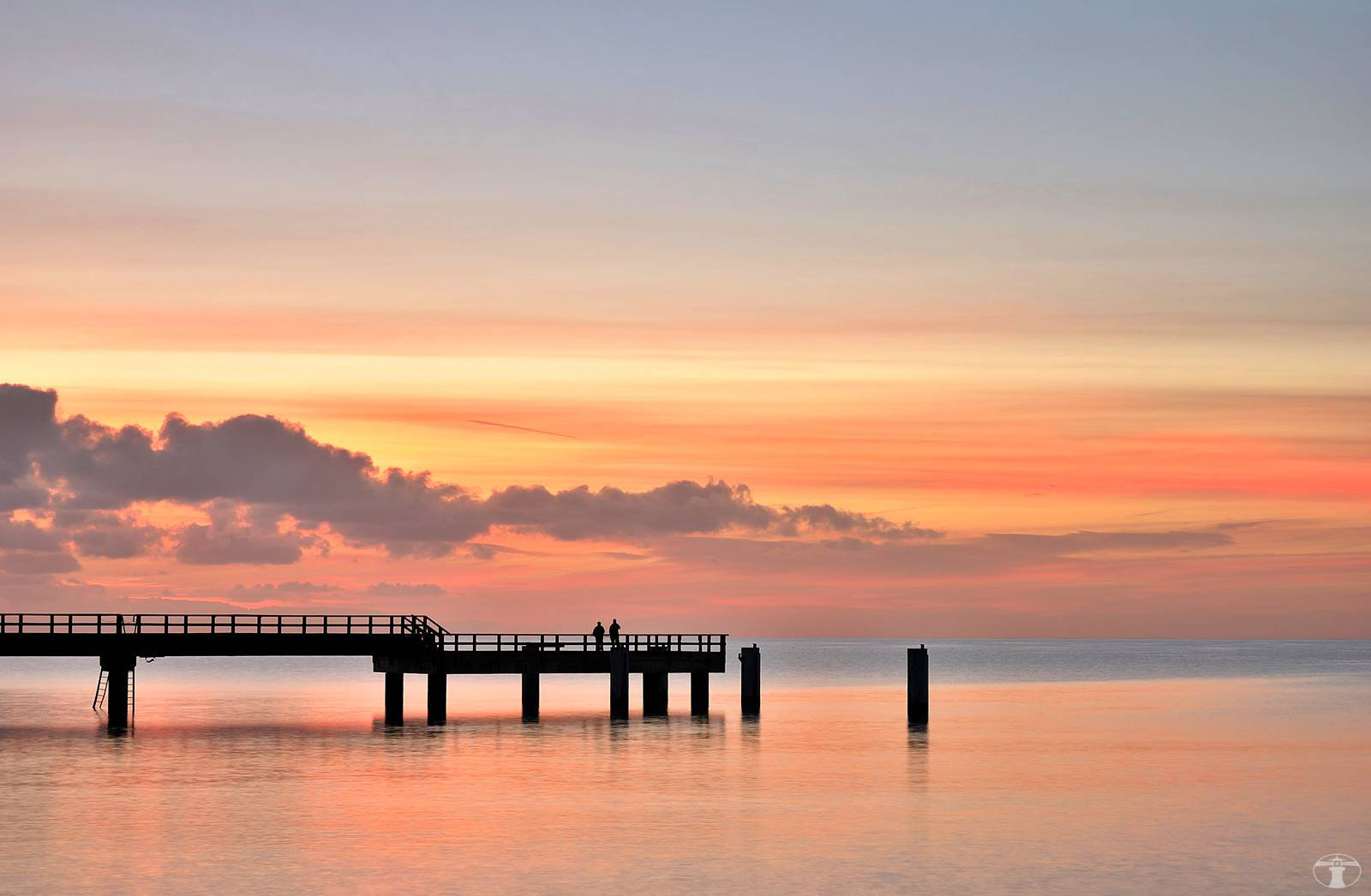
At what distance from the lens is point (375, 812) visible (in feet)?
178

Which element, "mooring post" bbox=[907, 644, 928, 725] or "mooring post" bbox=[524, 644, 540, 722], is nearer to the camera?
"mooring post" bbox=[907, 644, 928, 725]

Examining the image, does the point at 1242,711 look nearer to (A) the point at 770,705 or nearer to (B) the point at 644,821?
(A) the point at 770,705

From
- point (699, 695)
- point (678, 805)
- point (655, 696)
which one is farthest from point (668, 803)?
point (699, 695)

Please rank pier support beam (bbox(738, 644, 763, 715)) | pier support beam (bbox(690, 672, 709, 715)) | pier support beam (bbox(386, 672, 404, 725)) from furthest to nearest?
pier support beam (bbox(690, 672, 709, 715)), pier support beam (bbox(738, 644, 763, 715)), pier support beam (bbox(386, 672, 404, 725))

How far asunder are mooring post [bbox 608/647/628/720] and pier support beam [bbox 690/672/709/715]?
263 inches

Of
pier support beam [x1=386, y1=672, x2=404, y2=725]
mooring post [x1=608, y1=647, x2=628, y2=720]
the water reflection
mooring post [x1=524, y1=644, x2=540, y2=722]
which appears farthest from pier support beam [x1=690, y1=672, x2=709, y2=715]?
pier support beam [x1=386, y1=672, x2=404, y2=725]

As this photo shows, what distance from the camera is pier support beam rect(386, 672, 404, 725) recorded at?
8925 centimetres

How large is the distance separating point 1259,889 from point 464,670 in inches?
1842

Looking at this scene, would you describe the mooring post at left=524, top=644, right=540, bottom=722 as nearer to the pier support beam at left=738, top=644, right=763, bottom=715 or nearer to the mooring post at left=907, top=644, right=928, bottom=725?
the pier support beam at left=738, top=644, right=763, bottom=715

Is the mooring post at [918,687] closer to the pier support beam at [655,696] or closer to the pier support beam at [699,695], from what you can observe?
the pier support beam at [699,695]

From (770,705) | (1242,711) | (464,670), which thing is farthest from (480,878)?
(1242,711)

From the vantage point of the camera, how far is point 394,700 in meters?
90.1

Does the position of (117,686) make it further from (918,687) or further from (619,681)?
(918,687)

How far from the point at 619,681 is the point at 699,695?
32.7 ft
